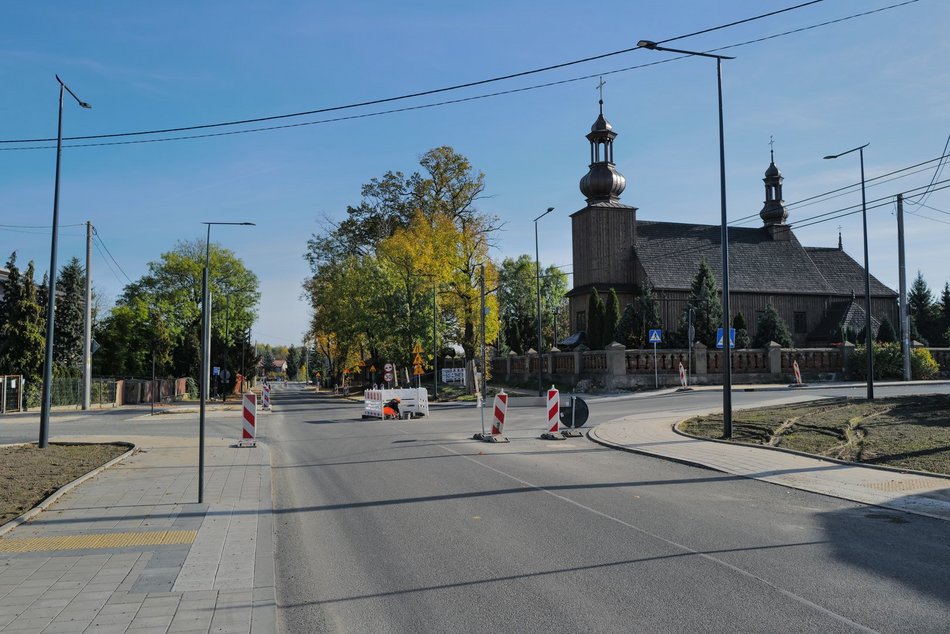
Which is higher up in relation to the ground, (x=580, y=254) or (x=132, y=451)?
(x=580, y=254)

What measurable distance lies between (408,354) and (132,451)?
95.8 feet

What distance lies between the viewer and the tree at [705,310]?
158ft

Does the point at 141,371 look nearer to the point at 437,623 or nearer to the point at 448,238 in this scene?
the point at 448,238

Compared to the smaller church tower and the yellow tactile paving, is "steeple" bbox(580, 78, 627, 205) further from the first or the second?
the yellow tactile paving

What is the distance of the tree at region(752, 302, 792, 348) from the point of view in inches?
1960

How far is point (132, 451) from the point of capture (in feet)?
51.9

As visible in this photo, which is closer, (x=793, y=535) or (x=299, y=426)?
(x=793, y=535)

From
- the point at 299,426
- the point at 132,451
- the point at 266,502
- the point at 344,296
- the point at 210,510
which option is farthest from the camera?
the point at 344,296

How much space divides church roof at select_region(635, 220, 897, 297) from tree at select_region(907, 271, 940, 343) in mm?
7761

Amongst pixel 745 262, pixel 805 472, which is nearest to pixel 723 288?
pixel 805 472

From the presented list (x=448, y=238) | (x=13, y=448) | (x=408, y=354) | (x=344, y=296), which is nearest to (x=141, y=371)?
(x=344, y=296)

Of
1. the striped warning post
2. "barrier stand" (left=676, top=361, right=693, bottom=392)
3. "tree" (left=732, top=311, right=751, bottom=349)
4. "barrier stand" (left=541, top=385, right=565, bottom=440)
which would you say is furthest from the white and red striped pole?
"tree" (left=732, top=311, right=751, bottom=349)

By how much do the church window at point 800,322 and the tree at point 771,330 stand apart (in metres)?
8.48

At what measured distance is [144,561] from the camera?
663cm
